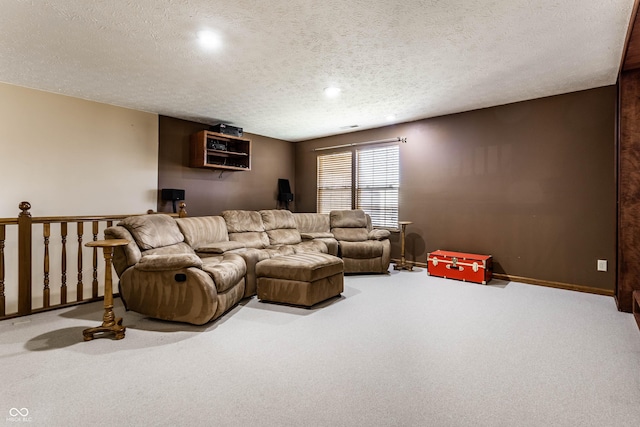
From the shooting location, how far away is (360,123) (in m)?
5.65

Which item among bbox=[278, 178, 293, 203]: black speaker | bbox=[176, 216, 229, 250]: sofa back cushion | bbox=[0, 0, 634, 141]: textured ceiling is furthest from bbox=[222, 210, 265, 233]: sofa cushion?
bbox=[278, 178, 293, 203]: black speaker

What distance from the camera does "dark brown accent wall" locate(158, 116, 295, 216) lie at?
518cm

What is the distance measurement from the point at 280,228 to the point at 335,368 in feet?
11.3

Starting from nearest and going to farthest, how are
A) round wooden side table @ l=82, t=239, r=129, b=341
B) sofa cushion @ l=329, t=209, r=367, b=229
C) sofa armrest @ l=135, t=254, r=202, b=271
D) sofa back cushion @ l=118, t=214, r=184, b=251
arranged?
round wooden side table @ l=82, t=239, r=129, b=341, sofa armrest @ l=135, t=254, r=202, b=271, sofa back cushion @ l=118, t=214, r=184, b=251, sofa cushion @ l=329, t=209, r=367, b=229

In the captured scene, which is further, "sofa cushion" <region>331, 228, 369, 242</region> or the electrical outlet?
"sofa cushion" <region>331, 228, 369, 242</region>

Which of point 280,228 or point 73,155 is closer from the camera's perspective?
point 73,155

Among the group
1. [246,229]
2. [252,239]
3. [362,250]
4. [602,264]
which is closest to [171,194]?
[246,229]

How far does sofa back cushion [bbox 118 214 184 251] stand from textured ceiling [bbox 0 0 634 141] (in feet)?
5.05

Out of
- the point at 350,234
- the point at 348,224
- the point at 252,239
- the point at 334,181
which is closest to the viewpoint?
the point at 252,239

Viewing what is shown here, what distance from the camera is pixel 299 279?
3.39 m

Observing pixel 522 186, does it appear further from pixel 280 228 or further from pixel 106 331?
pixel 106 331

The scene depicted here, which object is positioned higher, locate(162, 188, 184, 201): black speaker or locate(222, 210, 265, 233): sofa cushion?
locate(162, 188, 184, 201): black speaker

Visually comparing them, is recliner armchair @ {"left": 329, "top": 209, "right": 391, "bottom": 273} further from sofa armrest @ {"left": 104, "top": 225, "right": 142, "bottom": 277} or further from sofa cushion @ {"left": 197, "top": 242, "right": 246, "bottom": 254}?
sofa armrest @ {"left": 104, "top": 225, "right": 142, "bottom": 277}

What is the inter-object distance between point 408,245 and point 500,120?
2.35 metres
